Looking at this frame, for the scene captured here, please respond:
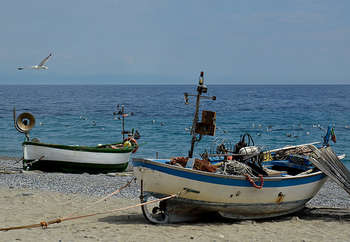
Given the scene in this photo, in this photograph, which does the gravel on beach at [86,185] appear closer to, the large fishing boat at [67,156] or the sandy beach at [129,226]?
the large fishing boat at [67,156]

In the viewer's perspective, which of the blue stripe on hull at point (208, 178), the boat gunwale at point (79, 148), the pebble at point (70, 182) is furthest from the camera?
the boat gunwale at point (79, 148)

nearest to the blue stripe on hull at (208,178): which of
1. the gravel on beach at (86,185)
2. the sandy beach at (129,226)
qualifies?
the sandy beach at (129,226)

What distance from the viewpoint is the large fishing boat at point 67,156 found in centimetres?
1878

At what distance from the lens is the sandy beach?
30.5 ft

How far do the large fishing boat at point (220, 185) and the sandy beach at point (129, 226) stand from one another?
39 cm

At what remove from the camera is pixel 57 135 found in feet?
125

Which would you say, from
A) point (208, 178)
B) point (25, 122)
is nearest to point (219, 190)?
point (208, 178)

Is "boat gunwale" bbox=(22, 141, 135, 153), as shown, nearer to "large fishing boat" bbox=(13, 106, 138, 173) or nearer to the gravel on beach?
"large fishing boat" bbox=(13, 106, 138, 173)

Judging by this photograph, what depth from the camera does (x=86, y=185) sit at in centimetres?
1603

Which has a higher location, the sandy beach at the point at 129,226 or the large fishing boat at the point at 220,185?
the large fishing boat at the point at 220,185

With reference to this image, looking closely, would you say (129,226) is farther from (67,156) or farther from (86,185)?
(67,156)

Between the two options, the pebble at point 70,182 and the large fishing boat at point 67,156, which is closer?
the pebble at point 70,182

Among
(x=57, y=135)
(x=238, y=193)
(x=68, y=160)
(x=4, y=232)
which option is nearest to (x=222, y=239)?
(x=238, y=193)

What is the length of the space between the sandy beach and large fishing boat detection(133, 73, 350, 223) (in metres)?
0.39
